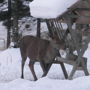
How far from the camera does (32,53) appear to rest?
14.6 m

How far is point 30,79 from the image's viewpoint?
49.5 feet

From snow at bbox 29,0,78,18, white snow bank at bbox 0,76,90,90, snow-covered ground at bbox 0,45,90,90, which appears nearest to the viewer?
white snow bank at bbox 0,76,90,90

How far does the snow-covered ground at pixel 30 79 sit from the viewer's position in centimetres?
974

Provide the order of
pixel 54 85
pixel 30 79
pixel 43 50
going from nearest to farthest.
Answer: pixel 54 85, pixel 43 50, pixel 30 79

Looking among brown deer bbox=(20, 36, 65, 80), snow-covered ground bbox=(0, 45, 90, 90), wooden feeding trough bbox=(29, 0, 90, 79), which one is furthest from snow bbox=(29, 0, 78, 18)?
snow-covered ground bbox=(0, 45, 90, 90)

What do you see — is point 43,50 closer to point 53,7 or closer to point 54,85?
point 53,7

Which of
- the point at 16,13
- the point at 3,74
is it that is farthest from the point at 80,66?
the point at 16,13

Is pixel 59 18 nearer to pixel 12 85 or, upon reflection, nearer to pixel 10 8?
pixel 12 85

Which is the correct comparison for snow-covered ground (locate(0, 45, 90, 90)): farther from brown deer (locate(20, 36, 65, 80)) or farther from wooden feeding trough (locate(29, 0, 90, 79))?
brown deer (locate(20, 36, 65, 80))

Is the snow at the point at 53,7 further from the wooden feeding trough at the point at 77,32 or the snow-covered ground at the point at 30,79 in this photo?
the snow-covered ground at the point at 30,79

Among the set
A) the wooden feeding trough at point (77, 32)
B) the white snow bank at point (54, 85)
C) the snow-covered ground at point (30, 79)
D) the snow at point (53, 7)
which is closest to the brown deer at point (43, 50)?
the wooden feeding trough at point (77, 32)

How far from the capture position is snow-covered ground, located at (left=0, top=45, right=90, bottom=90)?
9742mm

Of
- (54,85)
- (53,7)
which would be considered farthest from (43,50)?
(54,85)

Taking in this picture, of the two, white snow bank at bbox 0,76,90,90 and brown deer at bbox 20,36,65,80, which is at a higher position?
white snow bank at bbox 0,76,90,90
